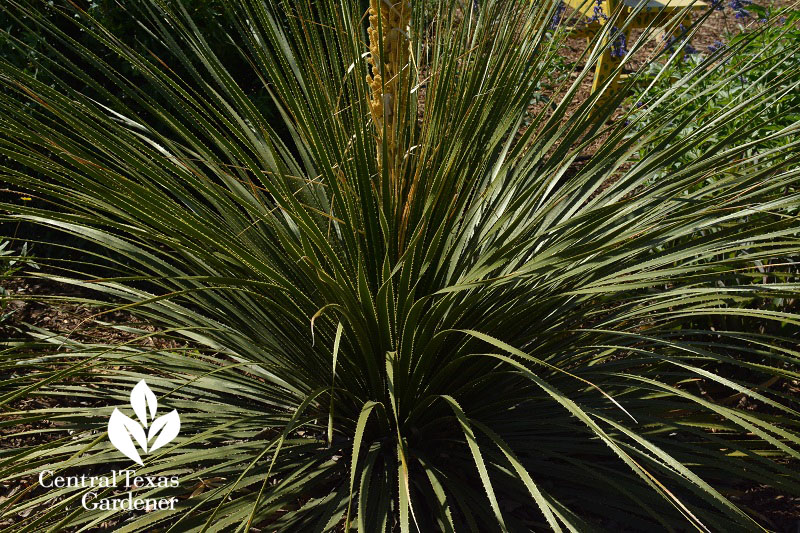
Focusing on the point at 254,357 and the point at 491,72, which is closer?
the point at 254,357

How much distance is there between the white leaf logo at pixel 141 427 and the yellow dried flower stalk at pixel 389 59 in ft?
2.81

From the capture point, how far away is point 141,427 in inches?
70.6

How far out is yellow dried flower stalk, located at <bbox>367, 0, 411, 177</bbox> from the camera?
5.72 ft

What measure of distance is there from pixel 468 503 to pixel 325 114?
1.12 meters

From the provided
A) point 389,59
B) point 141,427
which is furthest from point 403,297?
point 141,427

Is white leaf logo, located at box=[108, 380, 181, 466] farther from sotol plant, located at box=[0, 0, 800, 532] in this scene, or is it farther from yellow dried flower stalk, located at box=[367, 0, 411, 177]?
yellow dried flower stalk, located at box=[367, 0, 411, 177]

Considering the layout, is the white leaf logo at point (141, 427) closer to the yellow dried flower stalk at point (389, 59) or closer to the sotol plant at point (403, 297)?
the sotol plant at point (403, 297)

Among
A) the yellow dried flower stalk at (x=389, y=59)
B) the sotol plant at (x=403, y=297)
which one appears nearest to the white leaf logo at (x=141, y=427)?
the sotol plant at (x=403, y=297)

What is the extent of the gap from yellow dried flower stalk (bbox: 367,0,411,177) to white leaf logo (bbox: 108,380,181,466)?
857mm

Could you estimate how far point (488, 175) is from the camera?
2326mm

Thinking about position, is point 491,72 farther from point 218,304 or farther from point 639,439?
point 639,439

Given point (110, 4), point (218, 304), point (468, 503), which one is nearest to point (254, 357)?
point (218, 304)

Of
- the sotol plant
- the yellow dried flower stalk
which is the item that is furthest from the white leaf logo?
the yellow dried flower stalk

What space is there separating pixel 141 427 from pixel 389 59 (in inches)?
43.6
